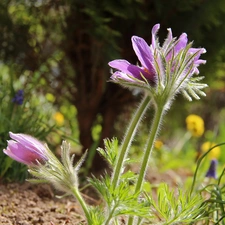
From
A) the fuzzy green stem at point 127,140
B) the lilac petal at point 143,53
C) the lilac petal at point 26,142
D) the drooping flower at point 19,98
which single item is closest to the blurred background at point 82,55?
the drooping flower at point 19,98

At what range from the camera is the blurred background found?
105 inches

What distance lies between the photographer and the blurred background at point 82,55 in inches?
105

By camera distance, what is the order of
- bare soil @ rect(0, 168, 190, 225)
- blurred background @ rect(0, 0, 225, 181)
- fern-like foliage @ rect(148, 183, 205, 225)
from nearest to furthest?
fern-like foliage @ rect(148, 183, 205, 225) < bare soil @ rect(0, 168, 190, 225) < blurred background @ rect(0, 0, 225, 181)

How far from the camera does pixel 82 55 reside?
3.10 m

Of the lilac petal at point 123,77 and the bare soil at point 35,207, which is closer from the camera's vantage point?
the lilac petal at point 123,77

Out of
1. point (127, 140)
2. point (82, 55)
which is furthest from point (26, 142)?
point (82, 55)

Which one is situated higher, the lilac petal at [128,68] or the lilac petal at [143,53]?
the lilac petal at [143,53]

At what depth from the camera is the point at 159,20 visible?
9.39 ft

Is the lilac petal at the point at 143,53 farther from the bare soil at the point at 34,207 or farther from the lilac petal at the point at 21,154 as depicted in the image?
the bare soil at the point at 34,207

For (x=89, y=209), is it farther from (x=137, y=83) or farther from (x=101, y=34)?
(x=101, y=34)

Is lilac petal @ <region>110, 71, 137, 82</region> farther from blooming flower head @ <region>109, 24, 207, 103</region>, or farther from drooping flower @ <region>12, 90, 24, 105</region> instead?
drooping flower @ <region>12, 90, 24, 105</region>

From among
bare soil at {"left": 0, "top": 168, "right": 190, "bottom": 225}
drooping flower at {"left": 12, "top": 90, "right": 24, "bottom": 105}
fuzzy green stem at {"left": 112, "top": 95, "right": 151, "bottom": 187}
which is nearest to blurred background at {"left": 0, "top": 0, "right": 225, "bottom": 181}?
drooping flower at {"left": 12, "top": 90, "right": 24, "bottom": 105}

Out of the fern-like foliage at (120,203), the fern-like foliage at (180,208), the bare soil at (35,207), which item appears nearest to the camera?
the fern-like foliage at (120,203)

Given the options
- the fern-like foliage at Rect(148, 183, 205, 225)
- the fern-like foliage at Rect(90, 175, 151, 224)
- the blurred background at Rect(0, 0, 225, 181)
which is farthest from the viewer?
the blurred background at Rect(0, 0, 225, 181)
